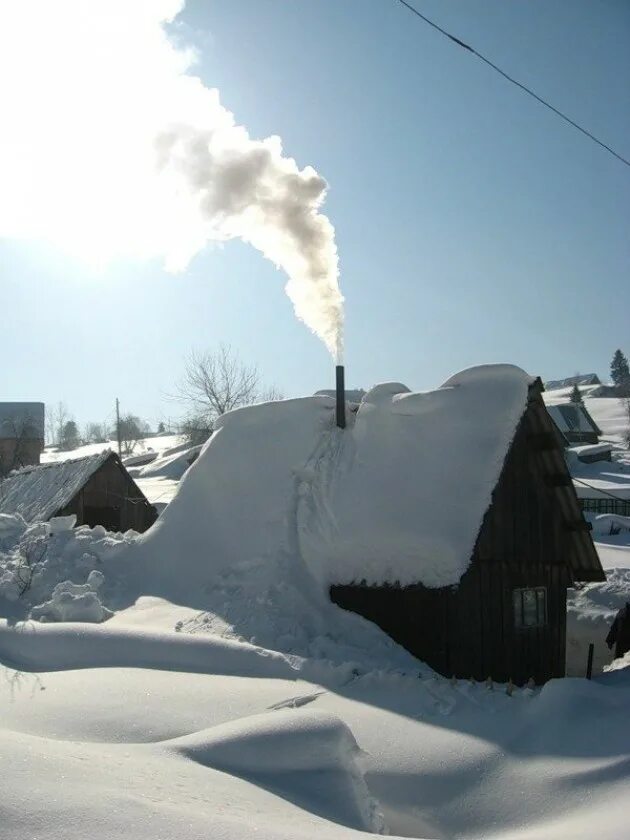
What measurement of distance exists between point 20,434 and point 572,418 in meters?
49.2

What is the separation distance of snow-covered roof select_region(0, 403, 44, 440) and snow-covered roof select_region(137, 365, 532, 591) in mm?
44806

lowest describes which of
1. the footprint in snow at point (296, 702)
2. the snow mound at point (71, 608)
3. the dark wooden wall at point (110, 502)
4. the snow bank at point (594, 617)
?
the snow bank at point (594, 617)

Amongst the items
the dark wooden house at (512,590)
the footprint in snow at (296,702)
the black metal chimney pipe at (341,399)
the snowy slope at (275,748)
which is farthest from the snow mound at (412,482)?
the footprint in snow at (296,702)

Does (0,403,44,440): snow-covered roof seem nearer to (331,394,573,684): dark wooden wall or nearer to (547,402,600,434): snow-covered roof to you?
(547,402,600,434): snow-covered roof

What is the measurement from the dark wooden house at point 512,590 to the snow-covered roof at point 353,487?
0.35m

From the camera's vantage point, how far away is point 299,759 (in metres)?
6.25

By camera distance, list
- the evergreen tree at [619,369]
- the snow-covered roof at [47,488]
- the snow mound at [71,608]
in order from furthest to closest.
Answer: the evergreen tree at [619,369]
the snow-covered roof at [47,488]
the snow mound at [71,608]

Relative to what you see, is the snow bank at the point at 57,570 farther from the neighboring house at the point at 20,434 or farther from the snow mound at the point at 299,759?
the neighboring house at the point at 20,434

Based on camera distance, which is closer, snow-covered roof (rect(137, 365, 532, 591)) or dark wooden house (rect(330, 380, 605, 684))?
dark wooden house (rect(330, 380, 605, 684))

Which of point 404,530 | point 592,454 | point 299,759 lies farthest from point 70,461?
point 592,454

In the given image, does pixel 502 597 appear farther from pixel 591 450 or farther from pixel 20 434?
pixel 591 450

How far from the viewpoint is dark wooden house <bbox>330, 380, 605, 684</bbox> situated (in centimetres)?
1102

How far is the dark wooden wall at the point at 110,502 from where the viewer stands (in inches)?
760

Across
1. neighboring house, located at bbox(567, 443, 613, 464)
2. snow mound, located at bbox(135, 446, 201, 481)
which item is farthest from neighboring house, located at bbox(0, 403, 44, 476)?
neighboring house, located at bbox(567, 443, 613, 464)
